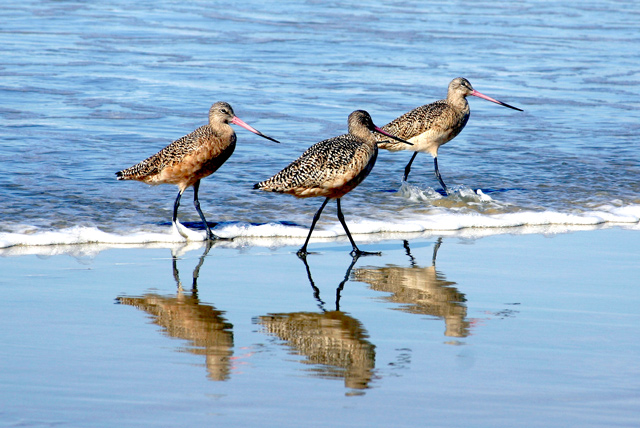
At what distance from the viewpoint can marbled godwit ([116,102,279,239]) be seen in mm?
8352

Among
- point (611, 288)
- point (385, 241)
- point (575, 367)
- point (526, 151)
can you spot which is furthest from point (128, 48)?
point (575, 367)

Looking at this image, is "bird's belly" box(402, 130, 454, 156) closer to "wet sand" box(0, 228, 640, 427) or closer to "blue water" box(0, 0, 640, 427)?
"blue water" box(0, 0, 640, 427)

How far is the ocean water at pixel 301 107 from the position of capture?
29.7 ft

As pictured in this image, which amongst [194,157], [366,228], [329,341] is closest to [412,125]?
[366,228]

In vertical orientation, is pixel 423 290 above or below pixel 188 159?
below

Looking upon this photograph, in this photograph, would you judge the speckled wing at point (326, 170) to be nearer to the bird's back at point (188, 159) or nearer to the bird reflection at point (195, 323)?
the bird's back at point (188, 159)

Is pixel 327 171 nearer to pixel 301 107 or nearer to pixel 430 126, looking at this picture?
pixel 430 126

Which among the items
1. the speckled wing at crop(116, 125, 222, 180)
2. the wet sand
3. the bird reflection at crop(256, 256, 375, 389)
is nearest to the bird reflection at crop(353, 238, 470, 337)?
the wet sand

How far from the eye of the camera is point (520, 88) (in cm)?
1767

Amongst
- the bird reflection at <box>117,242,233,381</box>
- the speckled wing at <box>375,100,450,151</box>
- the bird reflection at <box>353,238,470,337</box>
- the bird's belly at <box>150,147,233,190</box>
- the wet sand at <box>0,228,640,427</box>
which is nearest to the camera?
the wet sand at <box>0,228,640,427</box>

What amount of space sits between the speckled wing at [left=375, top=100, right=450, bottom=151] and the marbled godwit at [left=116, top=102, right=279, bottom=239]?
8.14 ft

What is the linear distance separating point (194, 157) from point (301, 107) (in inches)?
284

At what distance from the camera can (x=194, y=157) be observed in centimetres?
833

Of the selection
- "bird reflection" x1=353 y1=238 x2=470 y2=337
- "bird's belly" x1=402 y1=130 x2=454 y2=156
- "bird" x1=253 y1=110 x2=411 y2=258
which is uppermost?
"bird's belly" x1=402 y1=130 x2=454 y2=156
